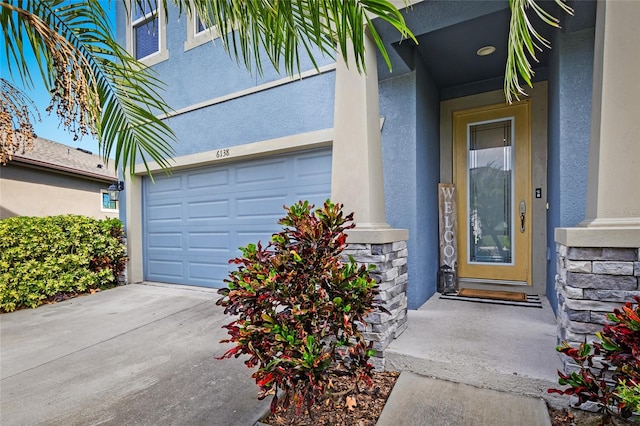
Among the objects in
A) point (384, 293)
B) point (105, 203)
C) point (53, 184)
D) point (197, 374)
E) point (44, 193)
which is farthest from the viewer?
point (105, 203)

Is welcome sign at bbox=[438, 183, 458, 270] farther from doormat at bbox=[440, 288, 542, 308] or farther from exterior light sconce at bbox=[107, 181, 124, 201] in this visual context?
exterior light sconce at bbox=[107, 181, 124, 201]

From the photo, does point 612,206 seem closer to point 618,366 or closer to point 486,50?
point 618,366

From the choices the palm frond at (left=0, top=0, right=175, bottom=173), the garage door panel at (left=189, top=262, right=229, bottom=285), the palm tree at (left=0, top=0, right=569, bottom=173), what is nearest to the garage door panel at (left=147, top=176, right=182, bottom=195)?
the garage door panel at (left=189, top=262, right=229, bottom=285)

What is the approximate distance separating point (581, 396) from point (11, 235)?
758 centimetres

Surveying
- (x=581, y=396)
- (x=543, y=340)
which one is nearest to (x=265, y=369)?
(x=581, y=396)

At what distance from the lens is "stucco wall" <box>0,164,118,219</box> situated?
848 centimetres

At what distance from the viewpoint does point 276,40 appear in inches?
73.0

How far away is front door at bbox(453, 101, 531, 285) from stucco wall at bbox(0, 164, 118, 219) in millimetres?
10942

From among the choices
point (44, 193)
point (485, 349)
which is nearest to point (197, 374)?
point (485, 349)

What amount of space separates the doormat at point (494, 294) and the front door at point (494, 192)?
149 millimetres

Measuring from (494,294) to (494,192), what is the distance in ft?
4.77

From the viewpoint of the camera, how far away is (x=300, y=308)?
2033 millimetres

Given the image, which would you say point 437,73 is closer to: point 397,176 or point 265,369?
point 397,176

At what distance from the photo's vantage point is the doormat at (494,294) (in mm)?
4211
